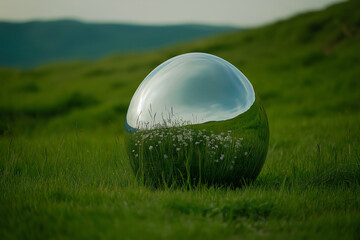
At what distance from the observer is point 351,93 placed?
13055 millimetres

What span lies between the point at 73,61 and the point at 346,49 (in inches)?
1163

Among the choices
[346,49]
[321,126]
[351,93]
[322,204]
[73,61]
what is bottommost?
[322,204]

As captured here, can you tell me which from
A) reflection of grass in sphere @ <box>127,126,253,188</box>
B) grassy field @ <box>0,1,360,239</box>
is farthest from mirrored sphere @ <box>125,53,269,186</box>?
grassy field @ <box>0,1,360,239</box>

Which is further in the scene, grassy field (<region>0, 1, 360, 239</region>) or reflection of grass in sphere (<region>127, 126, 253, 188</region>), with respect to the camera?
reflection of grass in sphere (<region>127, 126, 253, 188</region>)

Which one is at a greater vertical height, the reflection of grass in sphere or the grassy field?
the reflection of grass in sphere

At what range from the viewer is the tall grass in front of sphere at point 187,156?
383 cm

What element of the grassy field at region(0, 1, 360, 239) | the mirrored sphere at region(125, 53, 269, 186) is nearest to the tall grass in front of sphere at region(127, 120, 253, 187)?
the mirrored sphere at region(125, 53, 269, 186)

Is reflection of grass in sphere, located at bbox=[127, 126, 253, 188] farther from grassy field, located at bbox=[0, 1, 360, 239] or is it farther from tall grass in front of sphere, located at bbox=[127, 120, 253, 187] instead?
grassy field, located at bbox=[0, 1, 360, 239]

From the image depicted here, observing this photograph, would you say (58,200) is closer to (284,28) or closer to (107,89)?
(107,89)

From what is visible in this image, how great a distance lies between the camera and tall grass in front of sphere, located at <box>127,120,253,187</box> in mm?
3826

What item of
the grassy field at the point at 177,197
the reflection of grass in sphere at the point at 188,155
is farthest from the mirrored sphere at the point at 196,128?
the grassy field at the point at 177,197

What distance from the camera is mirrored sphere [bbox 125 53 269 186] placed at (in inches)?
150

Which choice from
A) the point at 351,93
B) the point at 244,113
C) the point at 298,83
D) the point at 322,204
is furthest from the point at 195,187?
the point at 298,83

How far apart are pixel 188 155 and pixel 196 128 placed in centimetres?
35
